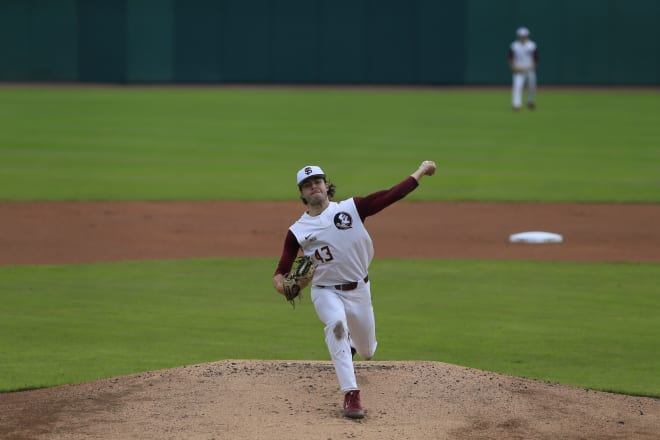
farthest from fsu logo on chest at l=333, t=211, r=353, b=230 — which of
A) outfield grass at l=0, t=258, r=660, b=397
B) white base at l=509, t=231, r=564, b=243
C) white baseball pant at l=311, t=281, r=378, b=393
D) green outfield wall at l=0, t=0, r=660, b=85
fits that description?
green outfield wall at l=0, t=0, r=660, b=85

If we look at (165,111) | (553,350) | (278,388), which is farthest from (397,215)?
(165,111)

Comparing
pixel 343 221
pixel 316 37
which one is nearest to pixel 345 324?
pixel 343 221

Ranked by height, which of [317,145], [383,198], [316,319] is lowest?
[316,319]

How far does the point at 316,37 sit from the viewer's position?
1688 inches

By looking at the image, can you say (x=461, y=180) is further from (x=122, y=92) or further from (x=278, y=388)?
(x=122, y=92)

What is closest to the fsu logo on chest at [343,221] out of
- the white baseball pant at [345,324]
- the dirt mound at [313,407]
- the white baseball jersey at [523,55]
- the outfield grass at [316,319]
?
the white baseball pant at [345,324]

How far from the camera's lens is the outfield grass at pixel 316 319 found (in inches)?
362

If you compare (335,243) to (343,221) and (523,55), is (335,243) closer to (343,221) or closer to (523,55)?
(343,221)

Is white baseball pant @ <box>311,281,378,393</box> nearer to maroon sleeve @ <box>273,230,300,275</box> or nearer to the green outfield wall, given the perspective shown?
maroon sleeve @ <box>273,230,300,275</box>

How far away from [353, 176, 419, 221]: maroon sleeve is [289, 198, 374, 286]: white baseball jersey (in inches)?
2.0

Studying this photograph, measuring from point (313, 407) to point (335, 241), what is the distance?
108cm

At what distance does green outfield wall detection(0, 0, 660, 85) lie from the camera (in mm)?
42281

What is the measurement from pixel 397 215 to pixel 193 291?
229 inches

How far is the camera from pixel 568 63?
140 ft
